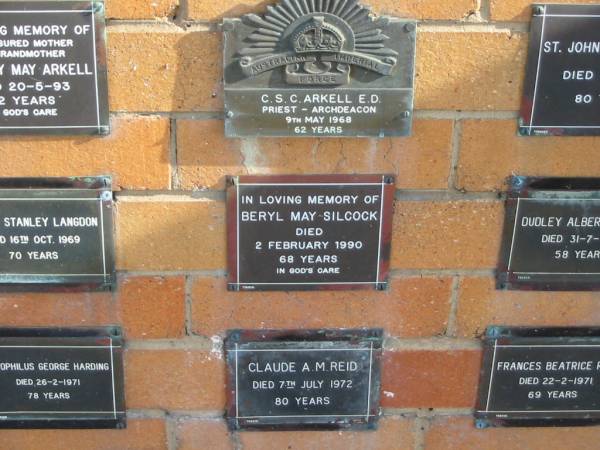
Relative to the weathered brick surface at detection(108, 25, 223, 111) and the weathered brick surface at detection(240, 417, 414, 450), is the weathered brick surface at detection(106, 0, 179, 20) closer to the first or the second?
the weathered brick surface at detection(108, 25, 223, 111)

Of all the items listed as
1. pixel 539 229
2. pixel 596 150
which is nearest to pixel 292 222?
pixel 539 229

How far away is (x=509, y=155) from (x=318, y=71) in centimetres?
49

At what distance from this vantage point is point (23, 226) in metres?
1.48

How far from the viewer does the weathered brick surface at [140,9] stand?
4.52 ft

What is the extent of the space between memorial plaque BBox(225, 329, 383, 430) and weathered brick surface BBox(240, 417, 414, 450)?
0.03m

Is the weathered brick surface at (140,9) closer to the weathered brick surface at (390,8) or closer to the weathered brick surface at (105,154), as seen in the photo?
the weathered brick surface at (390,8)

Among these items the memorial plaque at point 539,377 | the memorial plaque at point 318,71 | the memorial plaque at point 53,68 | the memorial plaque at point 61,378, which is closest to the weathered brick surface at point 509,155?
the memorial plaque at point 318,71

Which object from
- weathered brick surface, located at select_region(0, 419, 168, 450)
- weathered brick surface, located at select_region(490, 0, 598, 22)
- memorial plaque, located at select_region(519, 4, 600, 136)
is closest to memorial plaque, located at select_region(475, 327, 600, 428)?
memorial plaque, located at select_region(519, 4, 600, 136)

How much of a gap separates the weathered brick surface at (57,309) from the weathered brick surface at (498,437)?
0.90 metres

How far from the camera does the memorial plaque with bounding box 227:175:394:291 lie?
1.49 meters

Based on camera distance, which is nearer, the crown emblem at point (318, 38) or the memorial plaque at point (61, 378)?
the crown emblem at point (318, 38)

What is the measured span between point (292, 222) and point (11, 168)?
2.15ft

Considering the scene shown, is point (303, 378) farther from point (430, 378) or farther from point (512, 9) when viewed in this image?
point (512, 9)

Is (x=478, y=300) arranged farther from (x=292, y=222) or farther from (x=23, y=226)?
(x=23, y=226)
